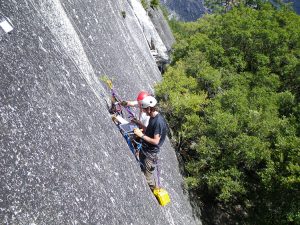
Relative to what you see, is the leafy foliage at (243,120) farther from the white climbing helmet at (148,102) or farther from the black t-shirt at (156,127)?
the white climbing helmet at (148,102)

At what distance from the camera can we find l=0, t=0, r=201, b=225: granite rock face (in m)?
5.89

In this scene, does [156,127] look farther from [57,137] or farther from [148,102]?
[57,137]

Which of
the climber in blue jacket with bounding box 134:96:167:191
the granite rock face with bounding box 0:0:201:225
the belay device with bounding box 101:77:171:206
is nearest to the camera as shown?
the granite rock face with bounding box 0:0:201:225

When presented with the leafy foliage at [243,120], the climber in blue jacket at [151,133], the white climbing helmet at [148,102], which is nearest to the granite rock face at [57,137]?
the climber in blue jacket at [151,133]

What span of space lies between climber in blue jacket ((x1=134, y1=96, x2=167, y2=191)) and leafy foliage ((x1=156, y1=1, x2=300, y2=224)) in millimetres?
7702

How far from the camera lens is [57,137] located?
7.08 meters

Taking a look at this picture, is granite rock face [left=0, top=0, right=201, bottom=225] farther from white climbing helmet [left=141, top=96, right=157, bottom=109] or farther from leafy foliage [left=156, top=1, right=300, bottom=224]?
leafy foliage [left=156, top=1, right=300, bottom=224]

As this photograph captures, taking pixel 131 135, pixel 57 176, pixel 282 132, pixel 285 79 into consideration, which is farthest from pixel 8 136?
pixel 285 79

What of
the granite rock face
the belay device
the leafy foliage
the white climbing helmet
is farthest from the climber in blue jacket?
the leafy foliage

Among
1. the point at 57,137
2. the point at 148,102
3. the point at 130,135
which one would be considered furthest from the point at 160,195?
the point at 57,137

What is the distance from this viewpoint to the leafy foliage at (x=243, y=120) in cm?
1702

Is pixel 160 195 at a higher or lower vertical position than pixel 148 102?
lower

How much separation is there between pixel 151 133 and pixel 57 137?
3.32 metres

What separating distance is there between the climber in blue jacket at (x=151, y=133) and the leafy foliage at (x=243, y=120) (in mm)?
7702
